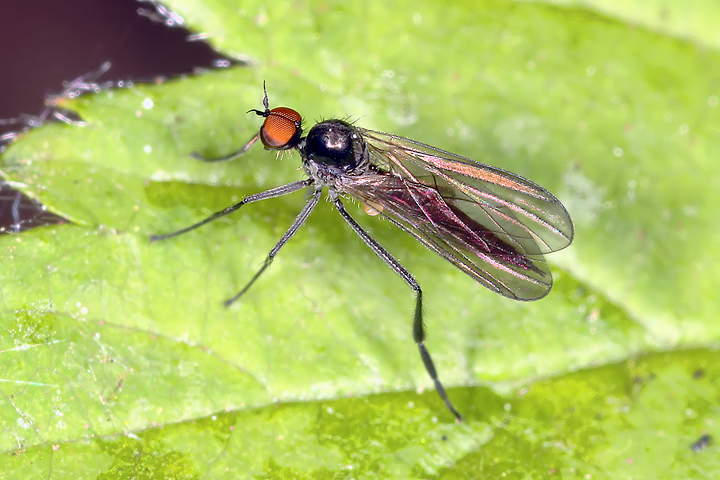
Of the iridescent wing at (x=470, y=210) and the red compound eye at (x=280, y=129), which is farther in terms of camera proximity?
the red compound eye at (x=280, y=129)

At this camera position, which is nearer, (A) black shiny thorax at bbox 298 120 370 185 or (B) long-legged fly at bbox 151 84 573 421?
(B) long-legged fly at bbox 151 84 573 421

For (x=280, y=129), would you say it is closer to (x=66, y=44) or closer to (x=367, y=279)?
(x=367, y=279)

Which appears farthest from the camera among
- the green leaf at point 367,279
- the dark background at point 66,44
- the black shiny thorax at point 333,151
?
the dark background at point 66,44

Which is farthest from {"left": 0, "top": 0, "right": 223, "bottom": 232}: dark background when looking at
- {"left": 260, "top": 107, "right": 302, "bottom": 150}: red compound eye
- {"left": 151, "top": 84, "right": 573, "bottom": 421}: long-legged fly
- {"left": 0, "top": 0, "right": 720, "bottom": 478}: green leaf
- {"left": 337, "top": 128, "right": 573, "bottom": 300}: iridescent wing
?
{"left": 337, "top": 128, "right": 573, "bottom": 300}: iridescent wing

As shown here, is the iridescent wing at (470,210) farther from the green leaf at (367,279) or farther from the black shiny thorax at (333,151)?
the green leaf at (367,279)

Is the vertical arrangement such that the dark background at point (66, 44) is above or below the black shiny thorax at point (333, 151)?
below

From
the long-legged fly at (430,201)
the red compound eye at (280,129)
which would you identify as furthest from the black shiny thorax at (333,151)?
the red compound eye at (280,129)

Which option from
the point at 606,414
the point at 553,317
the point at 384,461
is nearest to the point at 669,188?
the point at 553,317

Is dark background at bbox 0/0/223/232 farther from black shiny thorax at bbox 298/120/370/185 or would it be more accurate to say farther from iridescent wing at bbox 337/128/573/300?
iridescent wing at bbox 337/128/573/300

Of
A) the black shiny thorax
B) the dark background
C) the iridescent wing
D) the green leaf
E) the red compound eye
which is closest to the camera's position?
the green leaf
